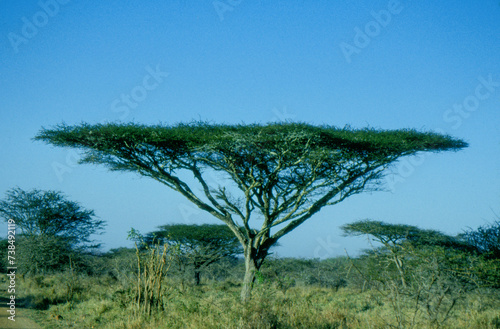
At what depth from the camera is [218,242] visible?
86.5 ft

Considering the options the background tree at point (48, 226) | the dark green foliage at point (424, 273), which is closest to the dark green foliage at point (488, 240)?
the dark green foliage at point (424, 273)

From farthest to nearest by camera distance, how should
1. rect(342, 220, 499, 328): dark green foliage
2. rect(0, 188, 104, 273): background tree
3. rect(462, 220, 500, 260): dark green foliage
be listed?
rect(0, 188, 104, 273): background tree → rect(462, 220, 500, 260): dark green foliage → rect(342, 220, 499, 328): dark green foliage

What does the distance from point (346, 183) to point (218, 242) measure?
47.9 feet

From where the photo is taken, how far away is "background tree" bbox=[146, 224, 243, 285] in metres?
25.6

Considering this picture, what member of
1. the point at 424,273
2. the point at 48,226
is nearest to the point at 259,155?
the point at 424,273

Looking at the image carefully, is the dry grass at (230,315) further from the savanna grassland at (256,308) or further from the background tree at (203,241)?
the background tree at (203,241)

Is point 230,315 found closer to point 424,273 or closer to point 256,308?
point 256,308

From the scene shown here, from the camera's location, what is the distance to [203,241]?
26141mm

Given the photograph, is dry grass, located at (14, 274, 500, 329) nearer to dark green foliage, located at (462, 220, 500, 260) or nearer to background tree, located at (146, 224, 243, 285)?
dark green foliage, located at (462, 220, 500, 260)

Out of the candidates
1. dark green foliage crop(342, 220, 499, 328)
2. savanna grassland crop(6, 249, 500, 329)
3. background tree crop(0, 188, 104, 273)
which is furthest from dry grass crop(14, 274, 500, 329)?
background tree crop(0, 188, 104, 273)

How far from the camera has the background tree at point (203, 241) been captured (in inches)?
1009

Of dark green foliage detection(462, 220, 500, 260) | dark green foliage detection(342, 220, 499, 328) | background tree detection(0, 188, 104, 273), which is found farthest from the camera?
background tree detection(0, 188, 104, 273)

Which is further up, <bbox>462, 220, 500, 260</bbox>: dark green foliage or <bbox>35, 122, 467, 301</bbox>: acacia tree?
<bbox>35, 122, 467, 301</bbox>: acacia tree

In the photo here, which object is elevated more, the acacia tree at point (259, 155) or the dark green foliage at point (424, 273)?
the acacia tree at point (259, 155)
